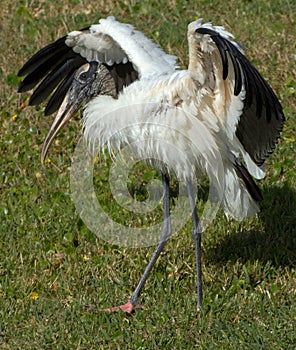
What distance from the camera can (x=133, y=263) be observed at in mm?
5391

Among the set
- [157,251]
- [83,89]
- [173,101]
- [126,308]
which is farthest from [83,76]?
[126,308]

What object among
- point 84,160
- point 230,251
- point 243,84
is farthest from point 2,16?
point 243,84

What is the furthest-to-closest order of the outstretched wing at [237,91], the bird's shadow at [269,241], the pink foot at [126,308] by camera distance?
the bird's shadow at [269,241], the pink foot at [126,308], the outstretched wing at [237,91]

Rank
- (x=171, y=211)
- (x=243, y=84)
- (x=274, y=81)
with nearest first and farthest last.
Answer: (x=243, y=84), (x=171, y=211), (x=274, y=81)

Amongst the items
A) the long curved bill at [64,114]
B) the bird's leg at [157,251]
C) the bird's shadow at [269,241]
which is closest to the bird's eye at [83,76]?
Result: the long curved bill at [64,114]

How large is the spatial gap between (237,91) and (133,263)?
62.0 inches

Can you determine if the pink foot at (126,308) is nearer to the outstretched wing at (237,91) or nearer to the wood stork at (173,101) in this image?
the wood stork at (173,101)

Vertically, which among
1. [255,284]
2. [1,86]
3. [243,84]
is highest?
[243,84]

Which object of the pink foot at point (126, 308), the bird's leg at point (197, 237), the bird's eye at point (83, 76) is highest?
the bird's eye at point (83, 76)

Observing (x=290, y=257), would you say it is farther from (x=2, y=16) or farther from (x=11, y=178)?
(x=2, y=16)

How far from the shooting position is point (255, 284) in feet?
16.9

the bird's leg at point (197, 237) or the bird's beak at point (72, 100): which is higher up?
the bird's beak at point (72, 100)

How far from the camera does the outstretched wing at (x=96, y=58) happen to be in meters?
5.08

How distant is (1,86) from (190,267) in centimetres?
261
